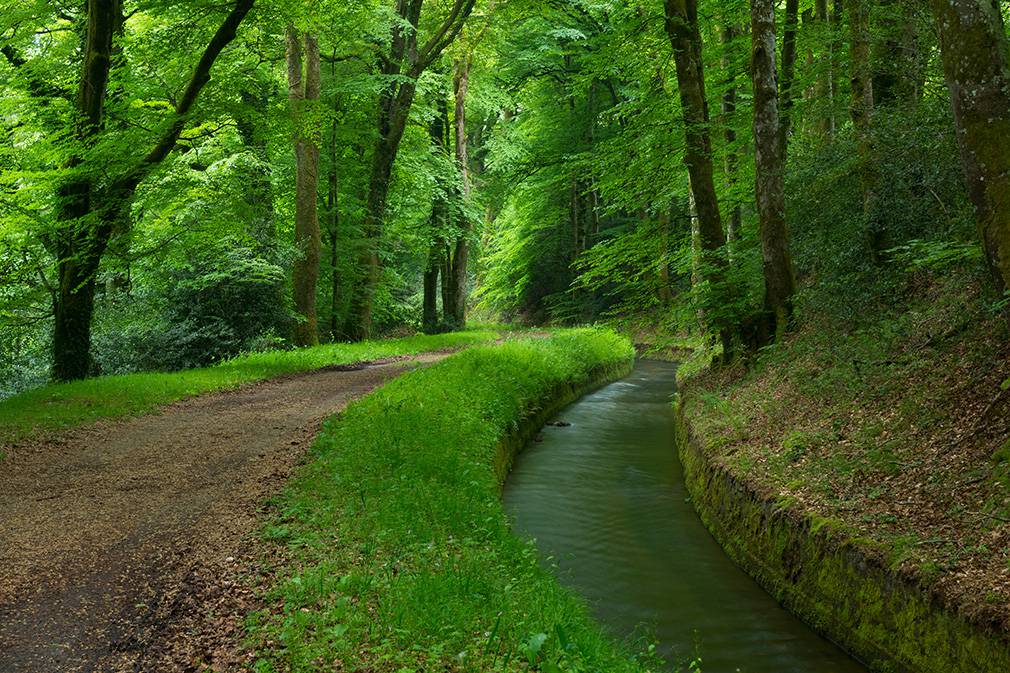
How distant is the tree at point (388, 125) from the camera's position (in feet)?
66.7

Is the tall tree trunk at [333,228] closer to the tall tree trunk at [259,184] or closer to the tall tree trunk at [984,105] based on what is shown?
the tall tree trunk at [259,184]

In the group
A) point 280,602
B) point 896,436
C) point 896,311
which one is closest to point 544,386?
point 896,311

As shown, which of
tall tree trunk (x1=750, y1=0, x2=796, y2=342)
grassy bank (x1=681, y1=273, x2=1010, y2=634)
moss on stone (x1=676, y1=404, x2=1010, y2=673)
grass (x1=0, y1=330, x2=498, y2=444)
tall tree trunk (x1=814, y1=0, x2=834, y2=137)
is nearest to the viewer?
moss on stone (x1=676, y1=404, x2=1010, y2=673)

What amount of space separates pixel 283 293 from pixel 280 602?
14149 millimetres

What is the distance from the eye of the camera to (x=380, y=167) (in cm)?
2052

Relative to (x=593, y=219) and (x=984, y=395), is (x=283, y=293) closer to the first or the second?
(x=984, y=395)

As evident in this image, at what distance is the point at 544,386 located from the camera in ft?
51.4

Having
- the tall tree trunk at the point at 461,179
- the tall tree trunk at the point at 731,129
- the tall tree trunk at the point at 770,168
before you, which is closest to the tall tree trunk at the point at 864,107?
the tall tree trunk at the point at 770,168

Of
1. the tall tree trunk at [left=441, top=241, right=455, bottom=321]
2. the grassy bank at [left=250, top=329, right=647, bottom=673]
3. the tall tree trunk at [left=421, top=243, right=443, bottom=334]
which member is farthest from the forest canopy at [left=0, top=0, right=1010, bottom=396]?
the tall tree trunk at [left=441, top=241, right=455, bottom=321]

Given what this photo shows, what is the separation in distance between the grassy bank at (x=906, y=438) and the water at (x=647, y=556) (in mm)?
992

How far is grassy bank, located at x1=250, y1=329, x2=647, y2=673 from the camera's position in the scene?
3.87m

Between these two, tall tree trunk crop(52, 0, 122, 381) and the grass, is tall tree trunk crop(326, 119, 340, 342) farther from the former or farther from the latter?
tall tree trunk crop(52, 0, 122, 381)

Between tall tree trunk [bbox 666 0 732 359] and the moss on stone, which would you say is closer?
the moss on stone

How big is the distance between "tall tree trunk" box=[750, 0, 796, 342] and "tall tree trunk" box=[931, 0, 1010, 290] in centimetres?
498
